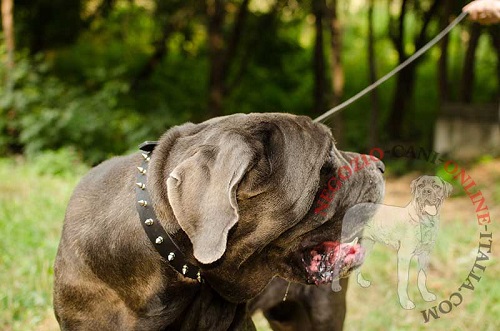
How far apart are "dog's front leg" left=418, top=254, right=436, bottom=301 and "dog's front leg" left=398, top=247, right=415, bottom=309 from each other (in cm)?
6

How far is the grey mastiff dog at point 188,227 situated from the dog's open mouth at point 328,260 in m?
0.02

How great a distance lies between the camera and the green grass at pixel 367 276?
4.69 m

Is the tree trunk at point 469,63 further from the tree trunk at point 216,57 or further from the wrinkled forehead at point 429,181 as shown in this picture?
the wrinkled forehead at point 429,181

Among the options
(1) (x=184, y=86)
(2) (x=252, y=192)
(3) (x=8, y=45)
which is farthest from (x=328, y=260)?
(1) (x=184, y=86)

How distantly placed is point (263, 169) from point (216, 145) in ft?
0.71

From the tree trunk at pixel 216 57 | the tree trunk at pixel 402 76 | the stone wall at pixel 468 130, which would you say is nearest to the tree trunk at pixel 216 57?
the tree trunk at pixel 216 57

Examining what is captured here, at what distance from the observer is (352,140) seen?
1482cm

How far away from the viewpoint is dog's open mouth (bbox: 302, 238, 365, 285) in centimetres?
295

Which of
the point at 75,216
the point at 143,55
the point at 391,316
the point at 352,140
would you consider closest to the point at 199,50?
the point at 143,55

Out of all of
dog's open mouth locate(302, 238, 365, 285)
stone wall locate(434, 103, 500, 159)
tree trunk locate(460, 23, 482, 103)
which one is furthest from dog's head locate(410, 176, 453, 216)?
tree trunk locate(460, 23, 482, 103)

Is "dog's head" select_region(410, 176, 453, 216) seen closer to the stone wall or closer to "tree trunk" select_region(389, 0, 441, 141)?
the stone wall

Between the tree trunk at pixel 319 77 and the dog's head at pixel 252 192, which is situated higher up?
the dog's head at pixel 252 192

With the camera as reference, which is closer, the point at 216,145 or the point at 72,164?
the point at 216,145

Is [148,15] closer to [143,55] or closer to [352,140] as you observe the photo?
[143,55]
